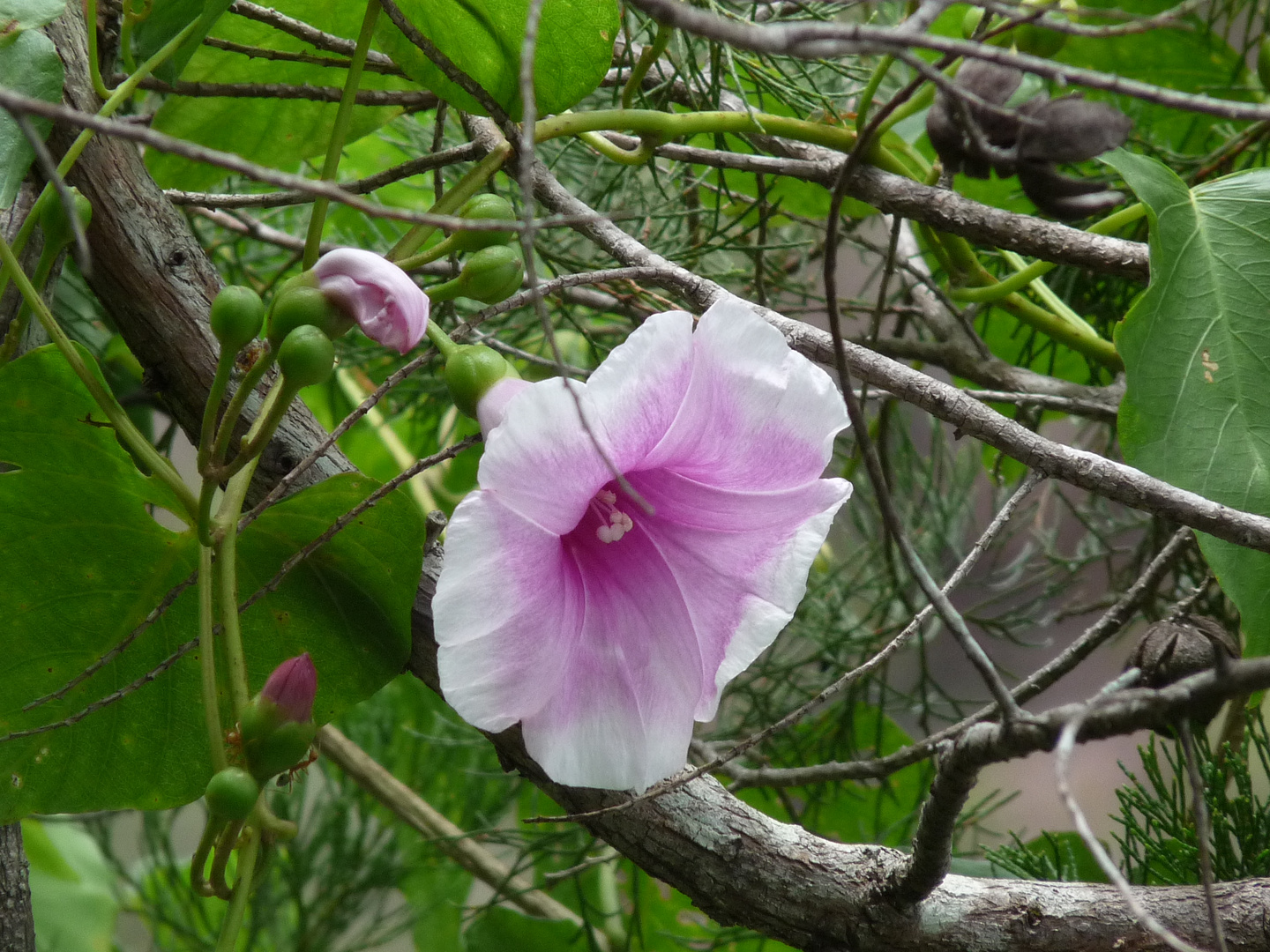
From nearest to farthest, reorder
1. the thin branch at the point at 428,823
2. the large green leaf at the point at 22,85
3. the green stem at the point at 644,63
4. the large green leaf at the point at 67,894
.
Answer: the large green leaf at the point at 22,85, the green stem at the point at 644,63, the thin branch at the point at 428,823, the large green leaf at the point at 67,894

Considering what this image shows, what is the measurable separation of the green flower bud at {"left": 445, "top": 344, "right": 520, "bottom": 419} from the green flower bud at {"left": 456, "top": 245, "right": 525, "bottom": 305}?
4 cm

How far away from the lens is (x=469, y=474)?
1.12 meters

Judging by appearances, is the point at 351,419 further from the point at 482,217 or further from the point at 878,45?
the point at 878,45

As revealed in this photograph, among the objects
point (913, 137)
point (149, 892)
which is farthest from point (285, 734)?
point (149, 892)

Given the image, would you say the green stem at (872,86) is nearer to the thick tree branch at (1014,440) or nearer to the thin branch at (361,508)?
the thick tree branch at (1014,440)

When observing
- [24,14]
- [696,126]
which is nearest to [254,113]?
[24,14]

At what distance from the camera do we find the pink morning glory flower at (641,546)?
381 millimetres

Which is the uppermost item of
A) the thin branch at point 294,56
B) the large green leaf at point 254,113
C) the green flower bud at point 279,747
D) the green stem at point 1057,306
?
the large green leaf at point 254,113

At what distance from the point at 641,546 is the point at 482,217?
0.16m

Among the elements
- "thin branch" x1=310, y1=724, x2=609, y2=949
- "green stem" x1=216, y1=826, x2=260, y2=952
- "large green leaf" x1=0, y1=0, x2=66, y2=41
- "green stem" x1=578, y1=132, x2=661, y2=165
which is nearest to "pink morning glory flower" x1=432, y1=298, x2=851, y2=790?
"green stem" x1=216, y1=826, x2=260, y2=952

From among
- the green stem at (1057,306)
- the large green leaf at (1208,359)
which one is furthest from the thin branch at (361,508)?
the green stem at (1057,306)

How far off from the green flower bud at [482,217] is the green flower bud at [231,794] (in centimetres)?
23

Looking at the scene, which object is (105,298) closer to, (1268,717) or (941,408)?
(941,408)

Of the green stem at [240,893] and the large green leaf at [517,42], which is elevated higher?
the large green leaf at [517,42]
